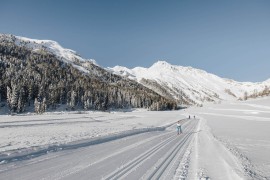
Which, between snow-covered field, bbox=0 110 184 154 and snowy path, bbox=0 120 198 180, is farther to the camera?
snow-covered field, bbox=0 110 184 154

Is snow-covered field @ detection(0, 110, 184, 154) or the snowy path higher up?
snow-covered field @ detection(0, 110, 184, 154)

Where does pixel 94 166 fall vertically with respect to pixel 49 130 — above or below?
below

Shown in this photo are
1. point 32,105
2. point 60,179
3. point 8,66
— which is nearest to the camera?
point 60,179

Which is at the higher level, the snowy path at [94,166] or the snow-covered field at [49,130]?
the snow-covered field at [49,130]

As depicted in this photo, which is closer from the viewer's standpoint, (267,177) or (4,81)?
(267,177)

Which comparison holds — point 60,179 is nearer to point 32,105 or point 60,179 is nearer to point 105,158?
point 105,158

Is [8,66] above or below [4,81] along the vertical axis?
above

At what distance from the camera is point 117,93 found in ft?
618

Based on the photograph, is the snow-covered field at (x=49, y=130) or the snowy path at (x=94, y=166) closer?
the snowy path at (x=94, y=166)

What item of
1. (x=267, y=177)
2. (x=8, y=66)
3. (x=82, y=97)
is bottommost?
(x=267, y=177)

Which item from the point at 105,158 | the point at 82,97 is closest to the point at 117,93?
the point at 82,97

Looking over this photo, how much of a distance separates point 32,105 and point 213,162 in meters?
120

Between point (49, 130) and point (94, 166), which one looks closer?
point (94, 166)

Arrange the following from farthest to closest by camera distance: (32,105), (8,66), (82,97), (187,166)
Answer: (8,66) → (82,97) → (32,105) → (187,166)
